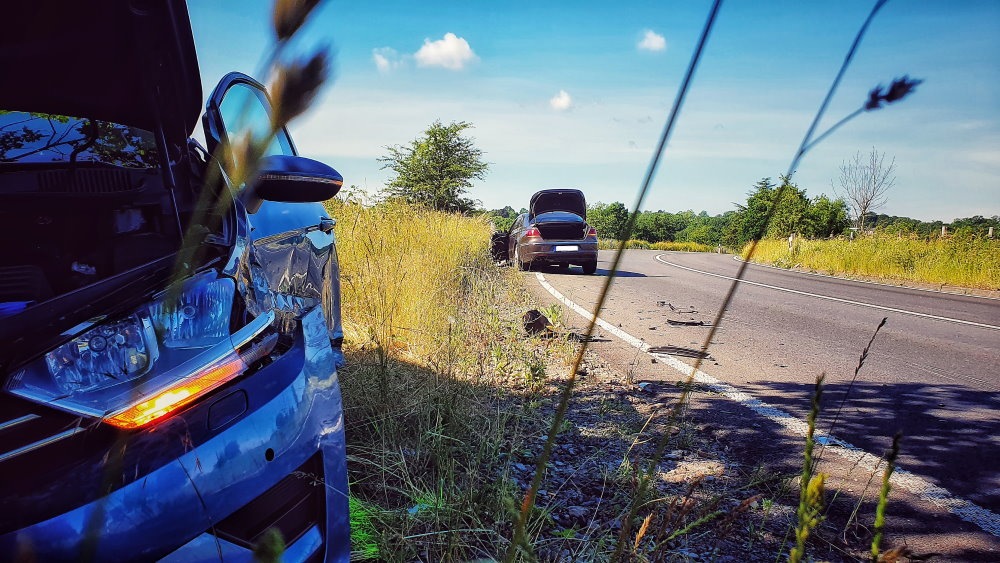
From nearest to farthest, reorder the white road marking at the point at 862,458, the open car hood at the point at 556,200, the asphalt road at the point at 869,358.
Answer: the white road marking at the point at 862,458 → the asphalt road at the point at 869,358 → the open car hood at the point at 556,200

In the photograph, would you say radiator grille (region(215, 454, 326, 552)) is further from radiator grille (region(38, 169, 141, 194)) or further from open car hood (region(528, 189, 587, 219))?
open car hood (region(528, 189, 587, 219))

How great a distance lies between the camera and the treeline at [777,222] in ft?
2.77

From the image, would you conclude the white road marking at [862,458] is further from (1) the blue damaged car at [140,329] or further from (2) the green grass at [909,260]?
(2) the green grass at [909,260]

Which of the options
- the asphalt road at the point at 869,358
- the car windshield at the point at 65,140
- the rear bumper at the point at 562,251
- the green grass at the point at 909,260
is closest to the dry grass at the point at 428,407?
the asphalt road at the point at 869,358

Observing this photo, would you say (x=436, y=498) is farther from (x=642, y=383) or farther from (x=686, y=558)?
(x=642, y=383)

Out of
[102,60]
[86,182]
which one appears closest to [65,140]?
[86,182]

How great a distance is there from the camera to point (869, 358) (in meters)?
5.48

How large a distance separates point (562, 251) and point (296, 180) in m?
12.1

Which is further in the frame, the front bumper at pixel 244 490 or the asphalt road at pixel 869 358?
the asphalt road at pixel 869 358

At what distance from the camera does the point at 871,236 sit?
2089 centimetres

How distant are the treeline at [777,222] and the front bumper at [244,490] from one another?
2.65ft

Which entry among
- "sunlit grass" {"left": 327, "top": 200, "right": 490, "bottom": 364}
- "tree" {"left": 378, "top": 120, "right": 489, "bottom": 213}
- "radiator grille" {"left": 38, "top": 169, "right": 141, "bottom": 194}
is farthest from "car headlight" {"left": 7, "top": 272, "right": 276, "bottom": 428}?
"tree" {"left": 378, "top": 120, "right": 489, "bottom": 213}

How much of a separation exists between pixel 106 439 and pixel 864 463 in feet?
11.1


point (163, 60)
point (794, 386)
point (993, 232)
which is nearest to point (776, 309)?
point (794, 386)
